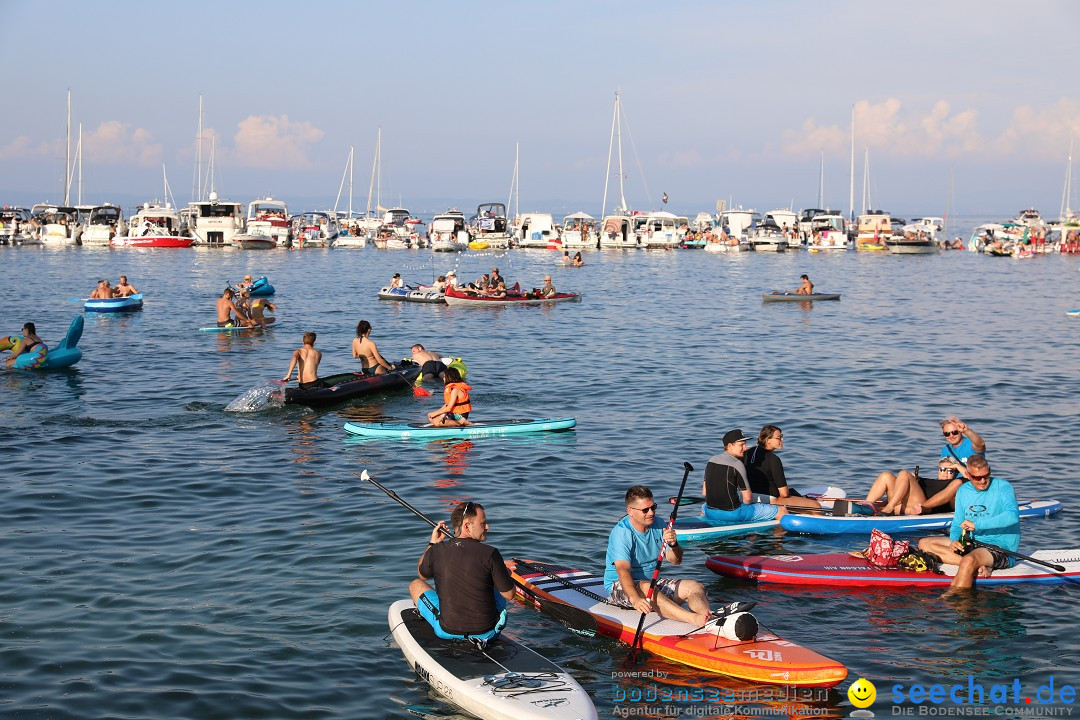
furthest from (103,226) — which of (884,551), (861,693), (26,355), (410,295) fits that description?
(861,693)

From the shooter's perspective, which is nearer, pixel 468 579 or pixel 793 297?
pixel 468 579

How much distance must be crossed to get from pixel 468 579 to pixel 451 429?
9764 millimetres

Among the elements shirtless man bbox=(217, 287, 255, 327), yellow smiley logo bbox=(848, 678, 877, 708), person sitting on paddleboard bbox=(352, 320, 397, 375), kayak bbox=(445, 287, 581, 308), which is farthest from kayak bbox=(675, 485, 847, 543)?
kayak bbox=(445, 287, 581, 308)

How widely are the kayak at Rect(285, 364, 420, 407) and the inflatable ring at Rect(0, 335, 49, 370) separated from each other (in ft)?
25.2

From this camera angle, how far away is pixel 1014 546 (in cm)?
1182

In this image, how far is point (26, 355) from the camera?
81.3 ft

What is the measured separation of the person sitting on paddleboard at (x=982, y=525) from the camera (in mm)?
11508

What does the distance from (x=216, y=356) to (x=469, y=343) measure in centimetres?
→ 778

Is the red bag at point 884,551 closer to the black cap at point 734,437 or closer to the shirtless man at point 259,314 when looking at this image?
the black cap at point 734,437

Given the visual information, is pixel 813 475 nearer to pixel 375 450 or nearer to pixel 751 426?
pixel 751 426

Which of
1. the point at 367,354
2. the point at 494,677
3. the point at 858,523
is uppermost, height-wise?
the point at 367,354

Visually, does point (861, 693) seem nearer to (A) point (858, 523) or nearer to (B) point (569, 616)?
(B) point (569, 616)

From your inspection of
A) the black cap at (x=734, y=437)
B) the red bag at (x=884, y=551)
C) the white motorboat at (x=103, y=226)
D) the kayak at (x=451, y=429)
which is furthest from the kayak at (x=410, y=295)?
the white motorboat at (x=103, y=226)

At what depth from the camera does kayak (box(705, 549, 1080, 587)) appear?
460 inches
